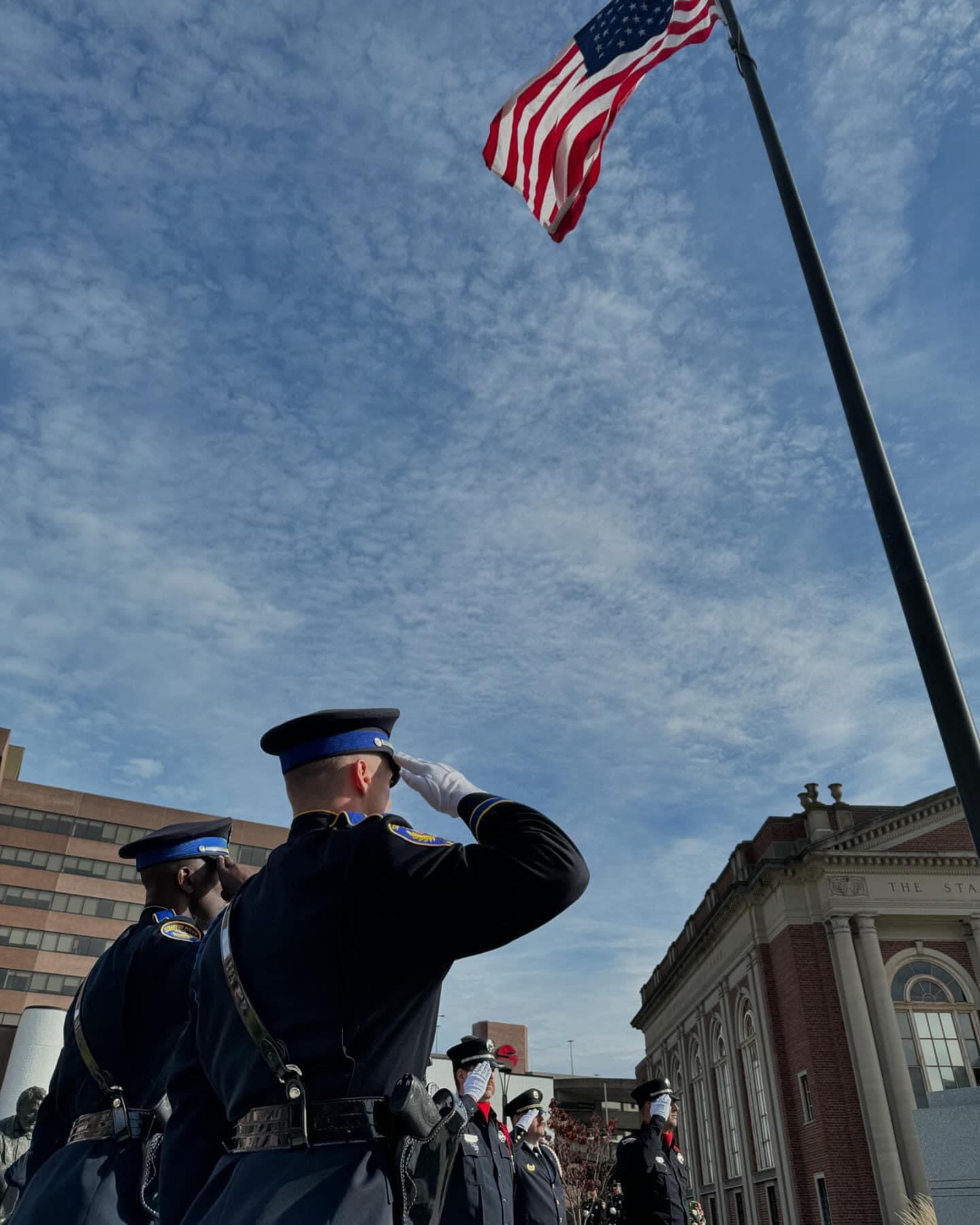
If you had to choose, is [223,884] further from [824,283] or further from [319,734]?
[824,283]

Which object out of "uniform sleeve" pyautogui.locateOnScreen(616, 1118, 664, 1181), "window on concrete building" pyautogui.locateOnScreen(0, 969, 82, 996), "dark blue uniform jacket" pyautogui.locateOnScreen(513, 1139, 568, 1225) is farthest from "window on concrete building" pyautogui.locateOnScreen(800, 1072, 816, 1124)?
"window on concrete building" pyautogui.locateOnScreen(0, 969, 82, 996)

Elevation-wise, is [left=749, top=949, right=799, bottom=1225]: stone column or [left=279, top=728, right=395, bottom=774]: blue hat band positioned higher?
[left=749, top=949, right=799, bottom=1225]: stone column

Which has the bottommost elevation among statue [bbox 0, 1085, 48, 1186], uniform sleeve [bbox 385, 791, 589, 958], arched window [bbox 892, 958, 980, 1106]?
uniform sleeve [bbox 385, 791, 589, 958]

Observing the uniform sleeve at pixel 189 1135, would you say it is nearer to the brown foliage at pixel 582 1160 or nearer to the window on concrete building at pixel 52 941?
the brown foliage at pixel 582 1160

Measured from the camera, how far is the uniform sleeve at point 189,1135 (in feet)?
8.32

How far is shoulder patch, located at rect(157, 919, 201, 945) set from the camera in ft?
12.7

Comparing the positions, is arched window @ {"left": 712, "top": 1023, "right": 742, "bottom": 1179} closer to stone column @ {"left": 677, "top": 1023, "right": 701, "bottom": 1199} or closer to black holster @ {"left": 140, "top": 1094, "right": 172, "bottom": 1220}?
stone column @ {"left": 677, "top": 1023, "right": 701, "bottom": 1199}

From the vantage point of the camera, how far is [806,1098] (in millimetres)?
27656

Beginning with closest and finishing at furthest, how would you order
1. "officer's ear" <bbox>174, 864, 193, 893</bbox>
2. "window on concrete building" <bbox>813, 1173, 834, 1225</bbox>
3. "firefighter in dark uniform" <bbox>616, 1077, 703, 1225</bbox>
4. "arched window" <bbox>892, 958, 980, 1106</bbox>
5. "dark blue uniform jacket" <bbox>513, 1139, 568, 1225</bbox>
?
"officer's ear" <bbox>174, 864, 193, 893</bbox>
"firefighter in dark uniform" <bbox>616, 1077, 703, 1225</bbox>
"dark blue uniform jacket" <bbox>513, 1139, 568, 1225</bbox>
"window on concrete building" <bbox>813, 1173, 834, 1225</bbox>
"arched window" <bbox>892, 958, 980, 1106</bbox>

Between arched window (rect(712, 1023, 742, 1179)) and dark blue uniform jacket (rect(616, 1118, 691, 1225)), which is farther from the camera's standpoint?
arched window (rect(712, 1023, 742, 1179))

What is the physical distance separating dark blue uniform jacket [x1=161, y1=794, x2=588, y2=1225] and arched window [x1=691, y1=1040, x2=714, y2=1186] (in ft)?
132

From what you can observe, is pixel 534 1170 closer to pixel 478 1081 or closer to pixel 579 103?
pixel 478 1081

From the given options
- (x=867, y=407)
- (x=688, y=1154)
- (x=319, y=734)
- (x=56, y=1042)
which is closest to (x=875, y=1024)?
(x=688, y=1154)

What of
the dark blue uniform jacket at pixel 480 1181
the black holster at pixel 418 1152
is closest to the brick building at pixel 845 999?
the dark blue uniform jacket at pixel 480 1181
